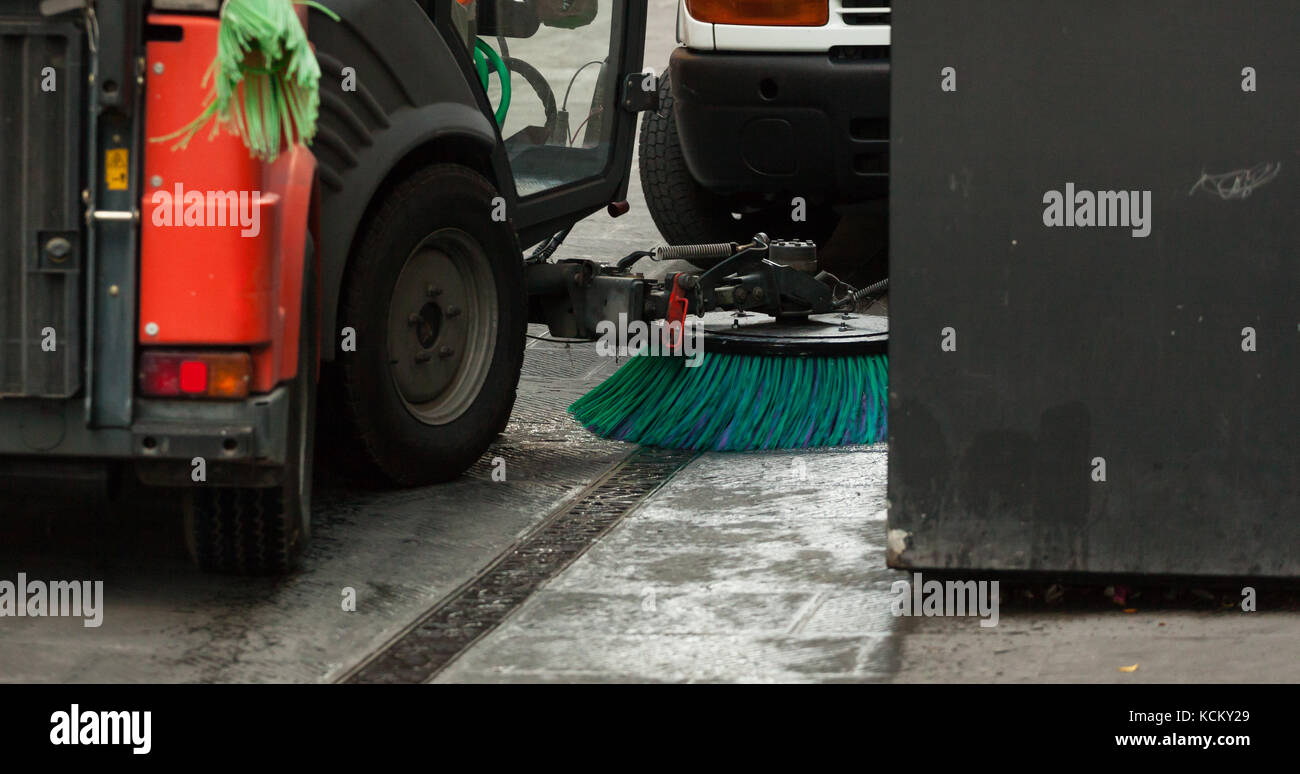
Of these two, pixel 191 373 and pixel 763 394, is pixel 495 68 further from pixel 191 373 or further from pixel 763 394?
pixel 191 373

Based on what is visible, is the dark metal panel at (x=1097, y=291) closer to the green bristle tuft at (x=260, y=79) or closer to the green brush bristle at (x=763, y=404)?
the green bristle tuft at (x=260, y=79)

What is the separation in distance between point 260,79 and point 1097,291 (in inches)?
65.7

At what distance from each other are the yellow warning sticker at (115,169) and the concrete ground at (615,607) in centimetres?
90

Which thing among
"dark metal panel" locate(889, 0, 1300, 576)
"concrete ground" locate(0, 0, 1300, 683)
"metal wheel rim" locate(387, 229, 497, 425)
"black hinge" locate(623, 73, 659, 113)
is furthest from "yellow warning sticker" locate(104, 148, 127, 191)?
"black hinge" locate(623, 73, 659, 113)

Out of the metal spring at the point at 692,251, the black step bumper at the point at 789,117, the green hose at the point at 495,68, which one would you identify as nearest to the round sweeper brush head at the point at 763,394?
the metal spring at the point at 692,251

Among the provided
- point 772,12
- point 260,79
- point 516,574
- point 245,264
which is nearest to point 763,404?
point 516,574

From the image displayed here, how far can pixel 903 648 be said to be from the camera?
11.4ft

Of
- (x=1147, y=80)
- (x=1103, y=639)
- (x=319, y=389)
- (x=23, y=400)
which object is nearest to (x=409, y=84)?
(x=319, y=389)

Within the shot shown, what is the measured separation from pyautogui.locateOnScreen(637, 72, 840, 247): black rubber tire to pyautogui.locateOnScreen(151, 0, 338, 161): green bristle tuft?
3901mm

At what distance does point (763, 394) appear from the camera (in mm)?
5246

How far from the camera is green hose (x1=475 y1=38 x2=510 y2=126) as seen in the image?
504cm

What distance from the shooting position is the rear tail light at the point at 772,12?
6.22m

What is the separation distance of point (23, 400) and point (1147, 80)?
226 centimetres

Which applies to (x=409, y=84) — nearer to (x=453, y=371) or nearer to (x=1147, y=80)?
(x=453, y=371)
